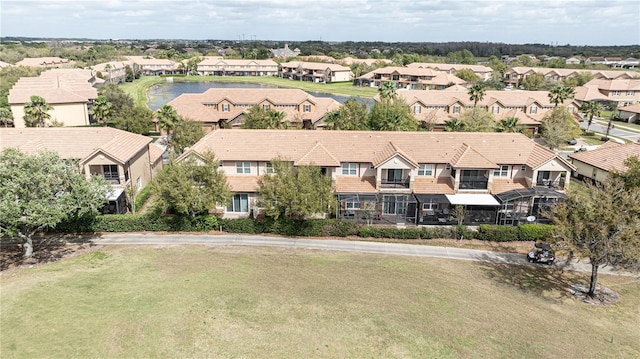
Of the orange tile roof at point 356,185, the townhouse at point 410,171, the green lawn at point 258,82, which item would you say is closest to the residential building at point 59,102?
the green lawn at point 258,82

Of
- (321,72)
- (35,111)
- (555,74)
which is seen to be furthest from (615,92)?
(35,111)

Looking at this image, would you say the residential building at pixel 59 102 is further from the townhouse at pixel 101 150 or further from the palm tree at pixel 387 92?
the palm tree at pixel 387 92

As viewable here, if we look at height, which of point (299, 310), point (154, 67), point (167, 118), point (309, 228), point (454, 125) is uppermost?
point (154, 67)

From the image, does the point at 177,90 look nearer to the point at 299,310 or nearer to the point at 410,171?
the point at 410,171

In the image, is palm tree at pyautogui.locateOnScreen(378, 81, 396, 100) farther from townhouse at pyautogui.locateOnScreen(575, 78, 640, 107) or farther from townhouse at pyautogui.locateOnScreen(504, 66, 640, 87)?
townhouse at pyautogui.locateOnScreen(504, 66, 640, 87)

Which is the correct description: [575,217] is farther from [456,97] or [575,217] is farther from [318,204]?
[456,97]

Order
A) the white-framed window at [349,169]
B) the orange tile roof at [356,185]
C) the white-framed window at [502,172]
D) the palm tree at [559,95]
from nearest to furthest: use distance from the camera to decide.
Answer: the orange tile roof at [356,185]
the white-framed window at [349,169]
the white-framed window at [502,172]
the palm tree at [559,95]
